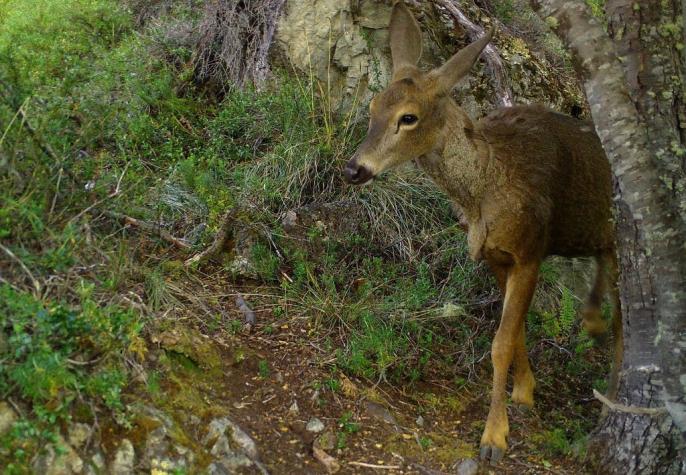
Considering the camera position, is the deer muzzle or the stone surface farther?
the deer muzzle

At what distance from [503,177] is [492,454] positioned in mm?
1668

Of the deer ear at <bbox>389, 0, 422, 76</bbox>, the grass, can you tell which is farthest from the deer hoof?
the deer ear at <bbox>389, 0, 422, 76</bbox>

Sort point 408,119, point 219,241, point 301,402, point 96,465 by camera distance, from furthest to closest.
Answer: point 219,241 < point 408,119 < point 301,402 < point 96,465

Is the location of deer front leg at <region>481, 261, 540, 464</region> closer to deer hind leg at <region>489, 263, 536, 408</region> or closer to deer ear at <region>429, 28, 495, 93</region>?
deer hind leg at <region>489, 263, 536, 408</region>

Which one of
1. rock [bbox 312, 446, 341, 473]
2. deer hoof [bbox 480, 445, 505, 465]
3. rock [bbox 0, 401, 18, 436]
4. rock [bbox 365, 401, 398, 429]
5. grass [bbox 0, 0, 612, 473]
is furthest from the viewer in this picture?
rock [bbox 365, 401, 398, 429]

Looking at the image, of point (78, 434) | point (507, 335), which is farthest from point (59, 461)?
point (507, 335)

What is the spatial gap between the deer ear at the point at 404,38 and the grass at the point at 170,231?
120 cm

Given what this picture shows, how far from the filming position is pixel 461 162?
207 inches

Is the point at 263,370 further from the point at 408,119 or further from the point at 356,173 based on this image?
the point at 408,119

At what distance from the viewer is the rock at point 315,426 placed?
4.68 meters

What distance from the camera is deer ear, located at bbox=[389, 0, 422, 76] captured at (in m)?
5.74

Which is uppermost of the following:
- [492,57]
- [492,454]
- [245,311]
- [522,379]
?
[492,57]

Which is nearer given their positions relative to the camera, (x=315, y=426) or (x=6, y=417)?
(x=6, y=417)

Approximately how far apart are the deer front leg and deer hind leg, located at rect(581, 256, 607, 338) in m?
0.87
